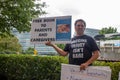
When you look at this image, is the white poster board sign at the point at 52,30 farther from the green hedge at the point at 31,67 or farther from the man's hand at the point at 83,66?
the green hedge at the point at 31,67

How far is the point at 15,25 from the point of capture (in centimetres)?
1566

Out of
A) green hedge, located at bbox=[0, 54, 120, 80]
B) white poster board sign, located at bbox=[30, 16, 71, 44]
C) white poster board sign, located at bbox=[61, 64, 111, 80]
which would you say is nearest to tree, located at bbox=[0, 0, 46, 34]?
green hedge, located at bbox=[0, 54, 120, 80]

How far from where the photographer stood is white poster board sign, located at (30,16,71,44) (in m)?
6.55

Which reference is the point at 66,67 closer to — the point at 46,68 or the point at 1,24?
the point at 46,68

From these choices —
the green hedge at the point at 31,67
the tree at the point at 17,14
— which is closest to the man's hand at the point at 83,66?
the green hedge at the point at 31,67

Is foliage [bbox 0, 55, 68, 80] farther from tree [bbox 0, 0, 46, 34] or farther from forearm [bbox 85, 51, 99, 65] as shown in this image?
forearm [bbox 85, 51, 99, 65]

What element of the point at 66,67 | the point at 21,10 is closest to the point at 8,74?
the point at 21,10

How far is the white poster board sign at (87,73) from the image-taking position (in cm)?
537

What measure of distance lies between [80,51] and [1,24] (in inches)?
402

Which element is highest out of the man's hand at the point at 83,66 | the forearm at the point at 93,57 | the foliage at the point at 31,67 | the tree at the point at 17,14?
the tree at the point at 17,14

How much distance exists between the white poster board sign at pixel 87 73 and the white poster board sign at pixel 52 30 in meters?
0.75

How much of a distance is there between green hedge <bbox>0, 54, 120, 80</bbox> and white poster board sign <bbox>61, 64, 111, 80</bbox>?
4007 mm

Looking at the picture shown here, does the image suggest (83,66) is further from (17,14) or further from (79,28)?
(17,14)

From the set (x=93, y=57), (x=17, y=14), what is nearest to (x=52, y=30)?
(x=93, y=57)
